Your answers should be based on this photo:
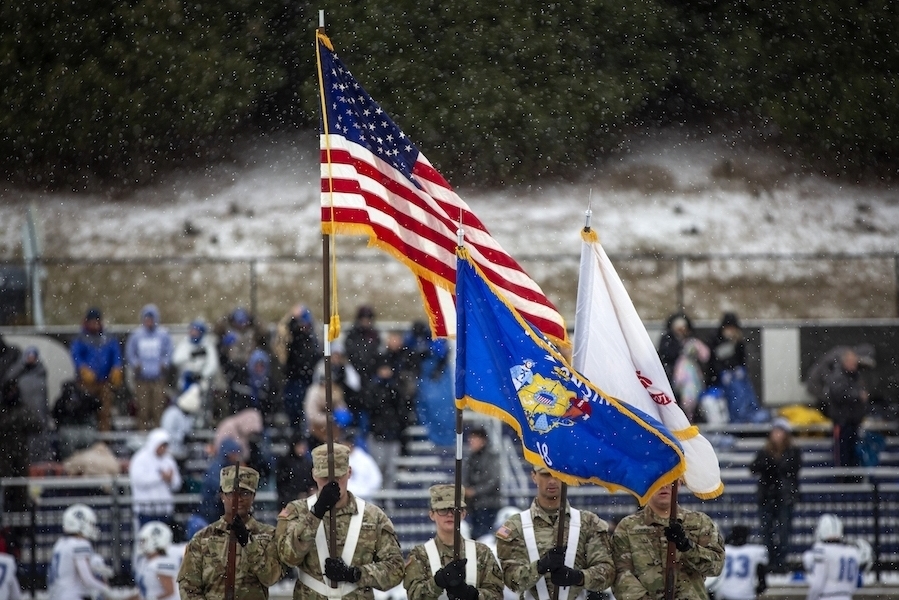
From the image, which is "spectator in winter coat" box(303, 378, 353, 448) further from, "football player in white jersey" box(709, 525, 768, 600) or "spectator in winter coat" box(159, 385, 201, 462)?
"football player in white jersey" box(709, 525, 768, 600)

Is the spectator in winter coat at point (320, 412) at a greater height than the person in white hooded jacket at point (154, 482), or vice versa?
the spectator in winter coat at point (320, 412)

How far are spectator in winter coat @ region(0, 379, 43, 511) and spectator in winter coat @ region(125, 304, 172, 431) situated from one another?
4.81ft

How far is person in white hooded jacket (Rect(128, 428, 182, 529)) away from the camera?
38.3 ft

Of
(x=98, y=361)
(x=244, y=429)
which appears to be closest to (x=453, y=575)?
(x=244, y=429)

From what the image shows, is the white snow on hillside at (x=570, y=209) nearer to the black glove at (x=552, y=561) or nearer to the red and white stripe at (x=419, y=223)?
the red and white stripe at (x=419, y=223)

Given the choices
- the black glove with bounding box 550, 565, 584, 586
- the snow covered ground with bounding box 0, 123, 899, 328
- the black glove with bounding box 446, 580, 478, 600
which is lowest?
the black glove with bounding box 446, 580, 478, 600

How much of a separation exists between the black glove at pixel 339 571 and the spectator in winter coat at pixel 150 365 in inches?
326

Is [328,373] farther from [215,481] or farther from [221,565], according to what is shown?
A: [215,481]

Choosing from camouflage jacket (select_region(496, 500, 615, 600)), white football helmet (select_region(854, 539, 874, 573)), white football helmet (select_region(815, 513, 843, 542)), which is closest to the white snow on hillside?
white football helmet (select_region(854, 539, 874, 573))

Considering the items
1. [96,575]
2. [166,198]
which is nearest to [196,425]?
[96,575]

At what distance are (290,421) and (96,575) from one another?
356cm

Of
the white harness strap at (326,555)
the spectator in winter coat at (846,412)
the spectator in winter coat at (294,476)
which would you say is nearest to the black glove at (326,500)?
the white harness strap at (326,555)

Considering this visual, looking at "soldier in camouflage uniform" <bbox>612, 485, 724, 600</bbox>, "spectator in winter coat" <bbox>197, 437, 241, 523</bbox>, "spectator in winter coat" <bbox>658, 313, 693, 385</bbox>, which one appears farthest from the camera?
"spectator in winter coat" <bbox>658, 313, 693, 385</bbox>

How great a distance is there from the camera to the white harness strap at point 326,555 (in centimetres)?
684
